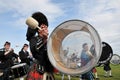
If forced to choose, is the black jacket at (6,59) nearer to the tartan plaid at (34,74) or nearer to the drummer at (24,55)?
the drummer at (24,55)

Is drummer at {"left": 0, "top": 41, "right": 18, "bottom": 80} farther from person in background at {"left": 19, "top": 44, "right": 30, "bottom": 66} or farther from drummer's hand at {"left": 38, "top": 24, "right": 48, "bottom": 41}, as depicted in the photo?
drummer's hand at {"left": 38, "top": 24, "right": 48, "bottom": 41}

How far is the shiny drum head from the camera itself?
592 centimetres

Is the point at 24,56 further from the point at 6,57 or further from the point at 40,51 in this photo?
the point at 40,51

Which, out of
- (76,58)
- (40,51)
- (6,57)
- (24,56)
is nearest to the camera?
(76,58)

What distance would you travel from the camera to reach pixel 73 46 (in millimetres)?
6258

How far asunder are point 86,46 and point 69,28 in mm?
467

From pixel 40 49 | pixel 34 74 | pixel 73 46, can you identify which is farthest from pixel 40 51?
pixel 73 46

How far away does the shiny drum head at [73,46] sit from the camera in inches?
233

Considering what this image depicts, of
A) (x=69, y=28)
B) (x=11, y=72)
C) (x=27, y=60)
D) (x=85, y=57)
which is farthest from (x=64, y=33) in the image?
(x=27, y=60)

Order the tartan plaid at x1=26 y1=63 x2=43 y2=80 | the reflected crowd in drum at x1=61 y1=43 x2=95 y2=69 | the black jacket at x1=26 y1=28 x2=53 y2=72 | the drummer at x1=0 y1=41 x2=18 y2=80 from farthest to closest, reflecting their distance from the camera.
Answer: the drummer at x1=0 y1=41 x2=18 y2=80 < the tartan plaid at x1=26 y1=63 x2=43 y2=80 < the black jacket at x1=26 y1=28 x2=53 y2=72 < the reflected crowd in drum at x1=61 y1=43 x2=95 y2=69

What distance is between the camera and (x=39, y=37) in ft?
22.4

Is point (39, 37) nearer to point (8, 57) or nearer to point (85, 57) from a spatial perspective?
point (85, 57)

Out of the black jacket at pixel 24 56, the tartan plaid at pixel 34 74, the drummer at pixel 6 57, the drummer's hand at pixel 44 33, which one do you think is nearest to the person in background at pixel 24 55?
the black jacket at pixel 24 56

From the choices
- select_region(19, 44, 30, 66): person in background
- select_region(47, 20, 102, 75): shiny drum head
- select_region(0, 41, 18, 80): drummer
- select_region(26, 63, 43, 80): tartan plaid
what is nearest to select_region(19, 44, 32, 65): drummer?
select_region(19, 44, 30, 66): person in background
